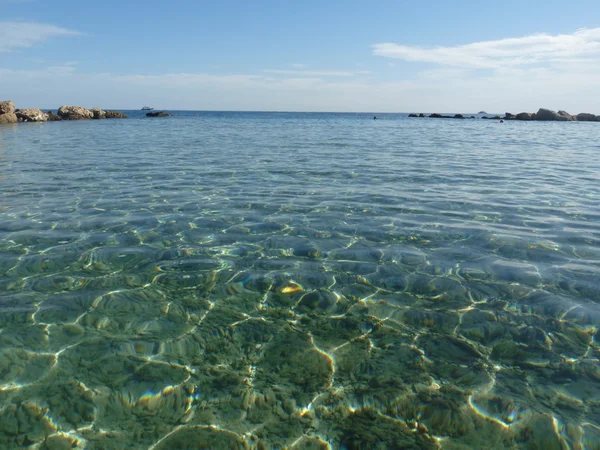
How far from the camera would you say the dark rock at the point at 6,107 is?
58000mm

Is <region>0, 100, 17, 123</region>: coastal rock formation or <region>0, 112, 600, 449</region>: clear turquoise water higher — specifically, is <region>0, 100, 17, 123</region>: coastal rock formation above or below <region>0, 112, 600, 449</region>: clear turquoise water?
above

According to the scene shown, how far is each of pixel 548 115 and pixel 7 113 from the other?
11936cm

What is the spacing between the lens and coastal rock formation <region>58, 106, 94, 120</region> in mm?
75375

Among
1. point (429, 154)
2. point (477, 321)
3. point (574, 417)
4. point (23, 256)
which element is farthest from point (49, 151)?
point (574, 417)

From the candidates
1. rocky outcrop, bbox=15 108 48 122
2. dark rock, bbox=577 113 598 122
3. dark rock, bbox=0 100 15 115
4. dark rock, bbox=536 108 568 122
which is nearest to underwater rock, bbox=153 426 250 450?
dark rock, bbox=0 100 15 115

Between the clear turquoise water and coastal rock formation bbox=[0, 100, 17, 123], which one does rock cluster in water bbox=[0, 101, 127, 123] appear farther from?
the clear turquoise water

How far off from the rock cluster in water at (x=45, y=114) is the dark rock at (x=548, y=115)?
10762 centimetres

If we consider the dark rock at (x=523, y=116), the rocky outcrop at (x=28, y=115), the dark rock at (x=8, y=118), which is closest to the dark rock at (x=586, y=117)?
the dark rock at (x=523, y=116)

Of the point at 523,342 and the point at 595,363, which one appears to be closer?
the point at 595,363

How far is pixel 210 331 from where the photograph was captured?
5941mm

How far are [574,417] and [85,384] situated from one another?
5702 millimetres

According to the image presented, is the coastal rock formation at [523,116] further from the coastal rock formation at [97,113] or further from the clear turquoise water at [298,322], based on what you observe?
the clear turquoise water at [298,322]

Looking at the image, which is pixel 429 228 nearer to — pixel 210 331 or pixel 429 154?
pixel 210 331

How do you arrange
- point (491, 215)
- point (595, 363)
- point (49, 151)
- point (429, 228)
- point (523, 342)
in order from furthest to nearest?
point (49, 151) → point (491, 215) → point (429, 228) → point (523, 342) → point (595, 363)
